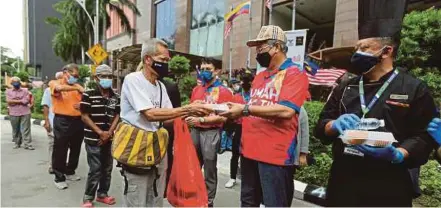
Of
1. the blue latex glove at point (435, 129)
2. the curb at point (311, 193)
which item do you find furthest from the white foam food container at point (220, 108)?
the curb at point (311, 193)

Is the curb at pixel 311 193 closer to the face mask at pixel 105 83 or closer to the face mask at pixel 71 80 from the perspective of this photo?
the face mask at pixel 105 83

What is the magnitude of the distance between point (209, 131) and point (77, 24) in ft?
95.4

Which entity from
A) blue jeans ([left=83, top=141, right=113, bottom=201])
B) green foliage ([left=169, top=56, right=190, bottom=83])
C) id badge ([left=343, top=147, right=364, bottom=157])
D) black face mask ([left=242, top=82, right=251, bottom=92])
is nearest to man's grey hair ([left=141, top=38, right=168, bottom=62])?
id badge ([left=343, top=147, right=364, bottom=157])

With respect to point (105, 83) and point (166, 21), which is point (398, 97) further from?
point (166, 21)

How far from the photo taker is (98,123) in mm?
4258

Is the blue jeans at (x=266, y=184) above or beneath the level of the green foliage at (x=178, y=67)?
beneath

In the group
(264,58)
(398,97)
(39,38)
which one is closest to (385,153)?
(398,97)

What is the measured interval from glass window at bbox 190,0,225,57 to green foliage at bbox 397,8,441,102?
12.7 meters

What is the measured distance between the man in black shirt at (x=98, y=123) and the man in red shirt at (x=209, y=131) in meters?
1.09

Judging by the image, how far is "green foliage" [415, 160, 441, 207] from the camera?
443 centimetres

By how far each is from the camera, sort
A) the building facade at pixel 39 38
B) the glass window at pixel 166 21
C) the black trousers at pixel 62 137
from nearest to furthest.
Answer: the black trousers at pixel 62 137
the glass window at pixel 166 21
the building facade at pixel 39 38

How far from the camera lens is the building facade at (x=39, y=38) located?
180 feet

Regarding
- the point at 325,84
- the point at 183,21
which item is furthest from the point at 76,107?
the point at 183,21

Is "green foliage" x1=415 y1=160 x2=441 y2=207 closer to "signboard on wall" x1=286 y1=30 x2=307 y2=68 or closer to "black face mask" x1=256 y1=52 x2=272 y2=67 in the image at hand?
"signboard on wall" x1=286 y1=30 x2=307 y2=68
